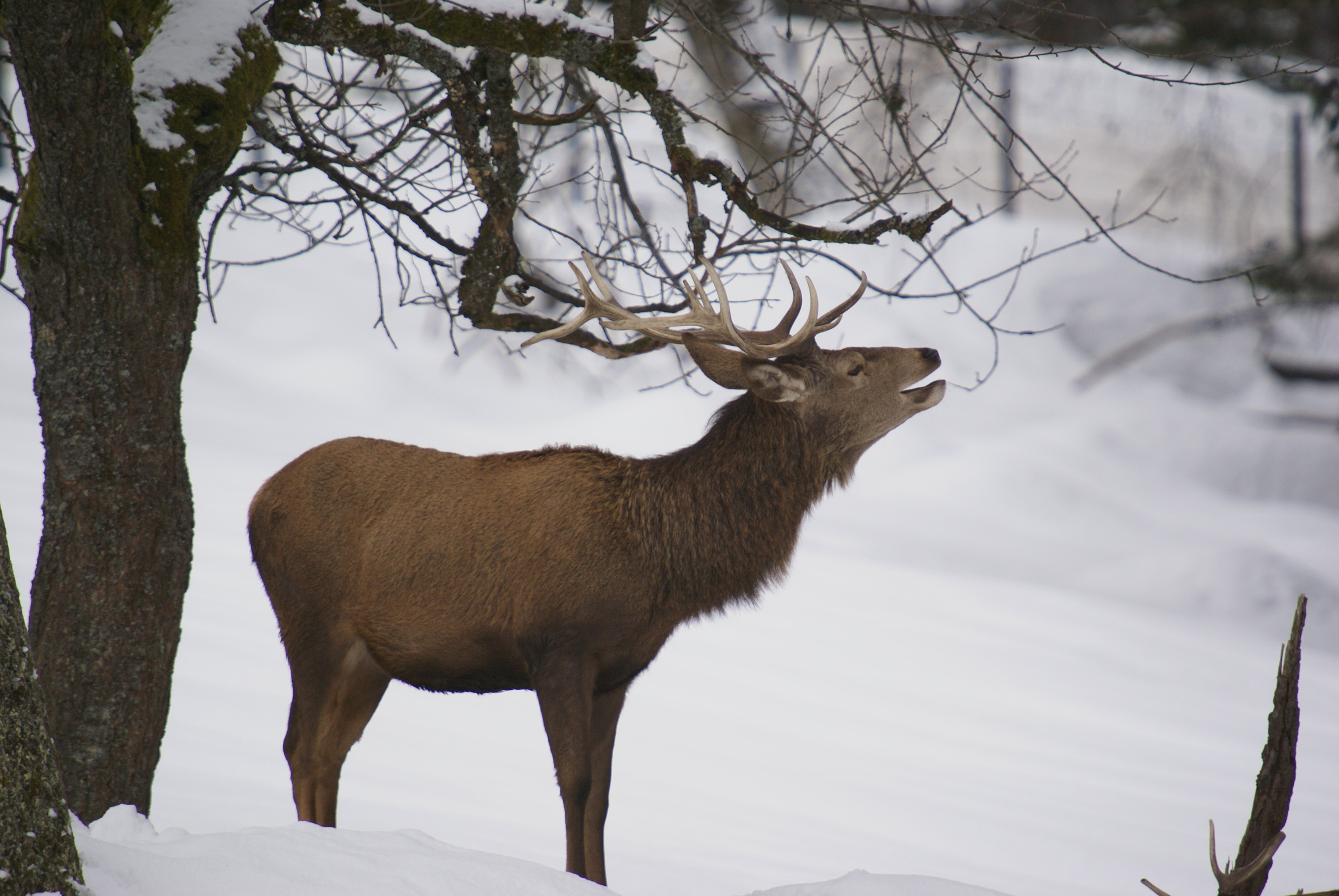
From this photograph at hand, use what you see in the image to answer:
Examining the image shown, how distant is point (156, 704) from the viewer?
392 cm

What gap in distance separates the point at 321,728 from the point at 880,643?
6619 mm

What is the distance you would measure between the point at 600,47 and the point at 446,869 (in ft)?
9.08

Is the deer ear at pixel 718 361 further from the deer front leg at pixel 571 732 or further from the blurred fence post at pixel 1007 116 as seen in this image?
the blurred fence post at pixel 1007 116

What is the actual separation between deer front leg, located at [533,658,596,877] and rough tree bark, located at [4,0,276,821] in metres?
1.32

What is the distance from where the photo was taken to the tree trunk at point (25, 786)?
7.57ft

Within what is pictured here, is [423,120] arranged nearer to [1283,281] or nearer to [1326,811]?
[1326,811]

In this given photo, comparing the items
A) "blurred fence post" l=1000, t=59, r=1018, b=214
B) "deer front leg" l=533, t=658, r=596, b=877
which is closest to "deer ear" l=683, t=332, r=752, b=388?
"deer front leg" l=533, t=658, r=596, b=877

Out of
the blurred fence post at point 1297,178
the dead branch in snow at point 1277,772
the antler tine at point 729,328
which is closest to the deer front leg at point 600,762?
the antler tine at point 729,328

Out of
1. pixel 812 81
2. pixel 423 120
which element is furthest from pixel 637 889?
pixel 812 81

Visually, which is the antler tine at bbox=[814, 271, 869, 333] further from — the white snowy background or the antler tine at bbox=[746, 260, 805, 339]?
the white snowy background

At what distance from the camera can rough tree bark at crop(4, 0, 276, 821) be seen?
3.70 meters

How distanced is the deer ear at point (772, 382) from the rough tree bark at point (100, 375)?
1991 millimetres

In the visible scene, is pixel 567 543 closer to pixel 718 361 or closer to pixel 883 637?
pixel 718 361

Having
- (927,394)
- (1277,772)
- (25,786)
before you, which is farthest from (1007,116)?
(25,786)
